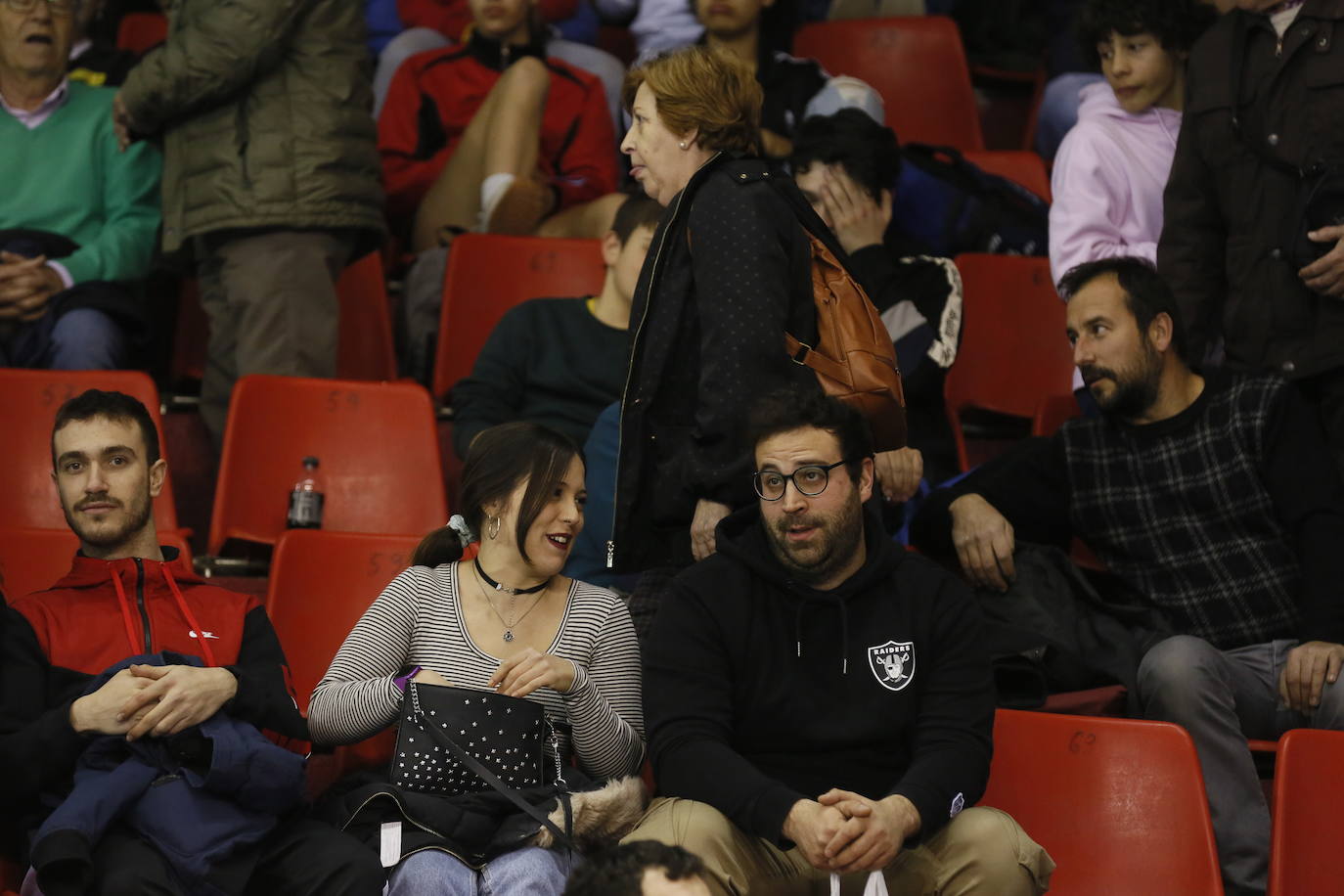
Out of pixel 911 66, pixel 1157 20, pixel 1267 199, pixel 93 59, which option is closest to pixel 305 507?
pixel 93 59

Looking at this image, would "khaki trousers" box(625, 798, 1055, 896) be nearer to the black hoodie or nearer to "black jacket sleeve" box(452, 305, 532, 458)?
the black hoodie

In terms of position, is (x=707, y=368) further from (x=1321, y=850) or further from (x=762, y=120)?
(x=762, y=120)

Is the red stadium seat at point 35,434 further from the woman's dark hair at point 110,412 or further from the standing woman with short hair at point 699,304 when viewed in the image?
the standing woman with short hair at point 699,304

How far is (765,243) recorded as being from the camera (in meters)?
2.93

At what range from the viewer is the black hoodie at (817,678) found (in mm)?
2766

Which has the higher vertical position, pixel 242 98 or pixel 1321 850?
pixel 242 98

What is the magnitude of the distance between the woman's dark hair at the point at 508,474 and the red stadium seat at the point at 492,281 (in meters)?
1.44

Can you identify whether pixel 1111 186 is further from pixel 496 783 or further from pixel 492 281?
pixel 496 783

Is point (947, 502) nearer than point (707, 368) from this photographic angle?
No

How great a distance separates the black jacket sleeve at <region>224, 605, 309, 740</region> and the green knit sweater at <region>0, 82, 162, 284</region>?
1748mm

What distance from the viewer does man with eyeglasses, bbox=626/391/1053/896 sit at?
2.68 metres

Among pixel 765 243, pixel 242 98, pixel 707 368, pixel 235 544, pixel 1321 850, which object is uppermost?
pixel 242 98

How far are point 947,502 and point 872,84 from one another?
8.62ft

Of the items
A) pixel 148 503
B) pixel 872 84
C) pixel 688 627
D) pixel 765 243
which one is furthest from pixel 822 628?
pixel 872 84
